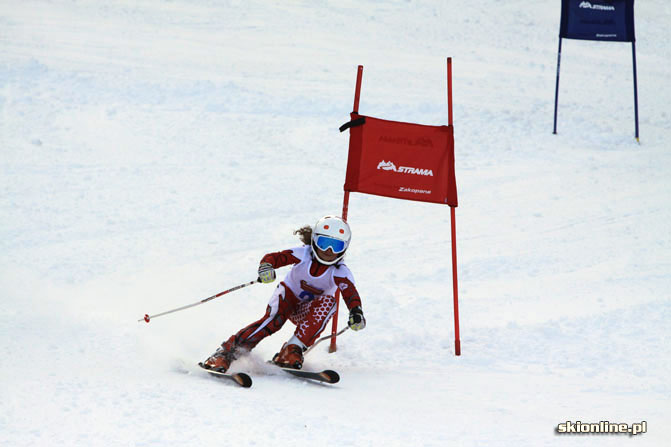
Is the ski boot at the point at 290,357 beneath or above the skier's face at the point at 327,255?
beneath

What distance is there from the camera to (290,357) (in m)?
5.29

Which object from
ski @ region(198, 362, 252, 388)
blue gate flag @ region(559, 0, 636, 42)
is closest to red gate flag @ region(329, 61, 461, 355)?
ski @ region(198, 362, 252, 388)

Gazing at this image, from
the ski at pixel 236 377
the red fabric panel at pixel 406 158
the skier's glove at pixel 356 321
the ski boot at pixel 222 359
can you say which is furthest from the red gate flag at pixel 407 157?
the ski at pixel 236 377

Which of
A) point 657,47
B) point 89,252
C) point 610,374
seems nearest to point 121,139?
point 89,252

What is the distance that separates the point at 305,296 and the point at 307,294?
22mm

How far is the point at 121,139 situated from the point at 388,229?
4.05 meters

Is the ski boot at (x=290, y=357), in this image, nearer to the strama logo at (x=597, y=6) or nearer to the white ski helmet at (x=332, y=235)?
the white ski helmet at (x=332, y=235)

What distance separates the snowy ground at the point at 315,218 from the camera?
4.69 metres

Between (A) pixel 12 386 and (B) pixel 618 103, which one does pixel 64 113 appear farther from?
(B) pixel 618 103

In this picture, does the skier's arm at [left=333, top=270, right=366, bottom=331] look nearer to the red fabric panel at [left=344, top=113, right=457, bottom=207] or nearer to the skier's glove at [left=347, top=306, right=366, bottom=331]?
the skier's glove at [left=347, top=306, right=366, bottom=331]

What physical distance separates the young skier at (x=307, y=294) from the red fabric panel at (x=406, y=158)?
2.14 ft

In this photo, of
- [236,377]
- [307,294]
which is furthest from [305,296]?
[236,377]

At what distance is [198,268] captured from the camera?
7.70 meters

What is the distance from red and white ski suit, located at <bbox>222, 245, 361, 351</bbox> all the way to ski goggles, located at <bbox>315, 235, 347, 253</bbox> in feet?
0.52
